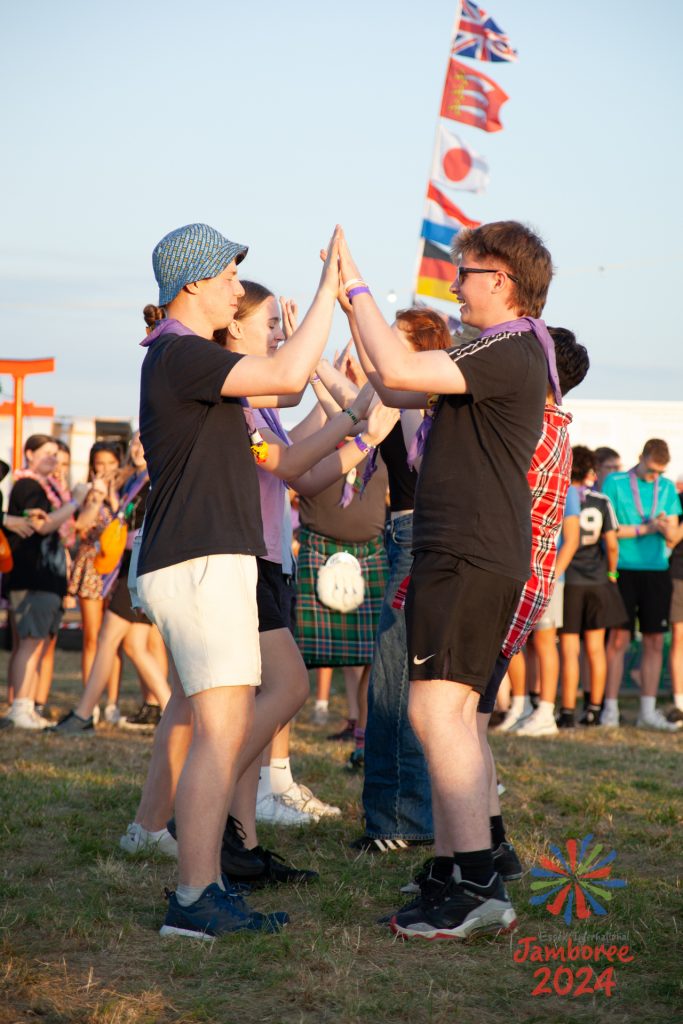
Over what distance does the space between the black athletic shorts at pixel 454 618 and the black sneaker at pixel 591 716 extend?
19.6 feet

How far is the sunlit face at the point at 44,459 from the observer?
8.23 meters

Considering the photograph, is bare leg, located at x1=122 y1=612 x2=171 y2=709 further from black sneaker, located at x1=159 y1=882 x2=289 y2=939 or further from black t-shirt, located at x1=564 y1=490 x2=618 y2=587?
black sneaker, located at x1=159 y1=882 x2=289 y2=939

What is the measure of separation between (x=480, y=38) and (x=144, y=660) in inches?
352

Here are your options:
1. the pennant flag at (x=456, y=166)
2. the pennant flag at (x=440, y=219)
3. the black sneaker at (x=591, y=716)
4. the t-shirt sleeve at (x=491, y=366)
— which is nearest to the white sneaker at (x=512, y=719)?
the black sneaker at (x=591, y=716)

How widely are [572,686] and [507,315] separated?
6018 millimetres

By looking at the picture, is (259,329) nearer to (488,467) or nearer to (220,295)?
(220,295)

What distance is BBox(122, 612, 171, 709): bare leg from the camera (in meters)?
7.64

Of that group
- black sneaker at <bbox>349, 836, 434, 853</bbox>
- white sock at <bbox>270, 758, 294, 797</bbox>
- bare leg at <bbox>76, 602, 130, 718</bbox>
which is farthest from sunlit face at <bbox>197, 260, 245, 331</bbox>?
bare leg at <bbox>76, 602, 130, 718</bbox>

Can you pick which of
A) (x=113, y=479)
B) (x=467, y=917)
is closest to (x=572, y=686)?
(x=113, y=479)

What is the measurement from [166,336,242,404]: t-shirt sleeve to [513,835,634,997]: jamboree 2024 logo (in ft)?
5.58

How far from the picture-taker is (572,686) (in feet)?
29.0

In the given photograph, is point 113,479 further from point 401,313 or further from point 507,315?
point 507,315

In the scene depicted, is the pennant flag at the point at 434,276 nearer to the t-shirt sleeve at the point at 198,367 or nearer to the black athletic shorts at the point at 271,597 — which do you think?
the black athletic shorts at the point at 271,597

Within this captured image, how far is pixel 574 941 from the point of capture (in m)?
3.14
